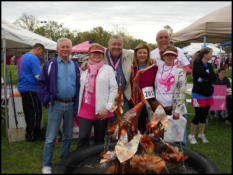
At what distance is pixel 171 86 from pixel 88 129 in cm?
120

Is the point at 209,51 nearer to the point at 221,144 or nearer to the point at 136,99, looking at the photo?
the point at 221,144

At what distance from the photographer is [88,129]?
2.82 m

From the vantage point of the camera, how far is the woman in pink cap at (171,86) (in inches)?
110

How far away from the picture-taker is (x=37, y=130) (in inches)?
174

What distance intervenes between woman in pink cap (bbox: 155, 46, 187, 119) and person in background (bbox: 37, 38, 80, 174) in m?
1.07

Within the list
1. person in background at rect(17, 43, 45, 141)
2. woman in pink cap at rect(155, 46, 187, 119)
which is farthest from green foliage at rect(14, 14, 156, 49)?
woman in pink cap at rect(155, 46, 187, 119)

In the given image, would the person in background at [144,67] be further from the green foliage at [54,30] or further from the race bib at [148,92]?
the green foliage at [54,30]

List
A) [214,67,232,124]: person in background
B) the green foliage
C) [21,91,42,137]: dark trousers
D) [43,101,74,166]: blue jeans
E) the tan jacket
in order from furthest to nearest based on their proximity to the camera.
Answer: the green foliage, [214,67,232,124]: person in background, [21,91,42,137]: dark trousers, the tan jacket, [43,101,74,166]: blue jeans

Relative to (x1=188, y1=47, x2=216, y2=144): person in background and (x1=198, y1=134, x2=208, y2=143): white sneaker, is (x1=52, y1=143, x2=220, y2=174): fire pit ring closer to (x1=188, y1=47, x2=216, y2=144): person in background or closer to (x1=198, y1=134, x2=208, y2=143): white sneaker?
(x1=188, y1=47, x2=216, y2=144): person in background

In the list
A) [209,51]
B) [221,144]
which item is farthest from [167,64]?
[221,144]

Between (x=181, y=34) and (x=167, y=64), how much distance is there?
3757 millimetres

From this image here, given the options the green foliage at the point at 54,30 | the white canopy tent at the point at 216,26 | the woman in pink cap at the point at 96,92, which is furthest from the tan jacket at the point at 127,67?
the green foliage at the point at 54,30

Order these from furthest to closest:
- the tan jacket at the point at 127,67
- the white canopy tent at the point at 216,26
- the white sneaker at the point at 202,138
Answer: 1. the white canopy tent at the point at 216,26
2. the white sneaker at the point at 202,138
3. the tan jacket at the point at 127,67

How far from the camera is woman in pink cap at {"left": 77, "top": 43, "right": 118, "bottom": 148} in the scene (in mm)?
2730
